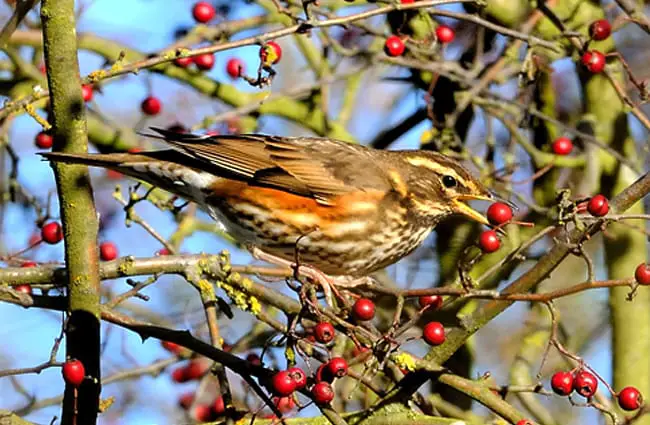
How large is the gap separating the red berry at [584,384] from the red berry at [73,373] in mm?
1327

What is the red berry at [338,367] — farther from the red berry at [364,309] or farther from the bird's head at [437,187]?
the bird's head at [437,187]

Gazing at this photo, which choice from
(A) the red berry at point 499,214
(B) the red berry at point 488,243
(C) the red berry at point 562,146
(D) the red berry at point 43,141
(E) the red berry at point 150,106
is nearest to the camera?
(B) the red berry at point 488,243

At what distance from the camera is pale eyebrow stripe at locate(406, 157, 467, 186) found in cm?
405

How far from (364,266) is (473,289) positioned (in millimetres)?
1222

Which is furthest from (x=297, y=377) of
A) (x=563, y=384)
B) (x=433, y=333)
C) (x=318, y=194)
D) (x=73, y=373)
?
(x=318, y=194)

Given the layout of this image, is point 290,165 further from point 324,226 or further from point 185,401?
point 185,401

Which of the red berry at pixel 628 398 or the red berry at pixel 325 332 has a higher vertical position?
the red berry at pixel 325 332

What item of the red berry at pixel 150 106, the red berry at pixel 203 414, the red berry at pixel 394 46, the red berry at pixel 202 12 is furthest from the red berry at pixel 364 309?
the red berry at pixel 150 106

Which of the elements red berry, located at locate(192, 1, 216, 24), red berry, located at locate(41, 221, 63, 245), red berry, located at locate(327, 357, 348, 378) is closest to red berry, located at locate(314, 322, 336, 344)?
red berry, located at locate(327, 357, 348, 378)

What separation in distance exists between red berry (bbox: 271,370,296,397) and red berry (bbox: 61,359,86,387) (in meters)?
0.53

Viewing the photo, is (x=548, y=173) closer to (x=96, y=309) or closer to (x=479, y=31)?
(x=479, y=31)

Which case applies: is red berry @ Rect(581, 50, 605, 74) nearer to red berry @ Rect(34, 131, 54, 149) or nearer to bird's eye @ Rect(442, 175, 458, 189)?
bird's eye @ Rect(442, 175, 458, 189)

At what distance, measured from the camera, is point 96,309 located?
2.97 m

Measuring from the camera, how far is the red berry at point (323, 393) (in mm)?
2729
